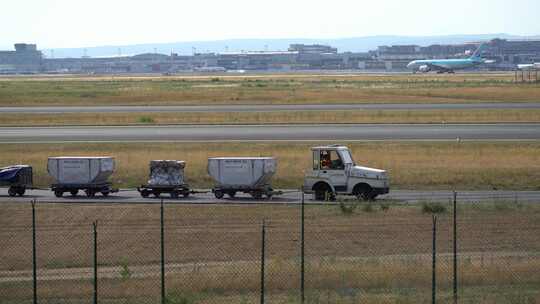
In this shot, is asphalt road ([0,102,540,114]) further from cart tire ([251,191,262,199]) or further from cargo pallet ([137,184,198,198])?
cart tire ([251,191,262,199])

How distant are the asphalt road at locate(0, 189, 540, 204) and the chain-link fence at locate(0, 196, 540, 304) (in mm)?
1914

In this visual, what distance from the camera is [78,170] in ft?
137

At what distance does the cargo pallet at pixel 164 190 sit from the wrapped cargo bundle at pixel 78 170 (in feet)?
7.50

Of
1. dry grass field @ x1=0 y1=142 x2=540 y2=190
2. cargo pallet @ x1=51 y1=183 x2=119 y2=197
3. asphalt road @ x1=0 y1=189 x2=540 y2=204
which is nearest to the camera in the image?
asphalt road @ x1=0 y1=189 x2=540 y2=204

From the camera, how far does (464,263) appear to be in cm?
2444

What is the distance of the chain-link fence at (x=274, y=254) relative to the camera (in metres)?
21.5

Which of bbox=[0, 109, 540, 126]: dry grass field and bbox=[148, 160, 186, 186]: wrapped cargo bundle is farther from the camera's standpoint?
bbox=[0, 109, 540, 126]: dry grass field

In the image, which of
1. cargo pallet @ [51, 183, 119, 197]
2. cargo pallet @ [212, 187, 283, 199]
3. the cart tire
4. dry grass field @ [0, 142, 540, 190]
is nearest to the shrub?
cargo pallet @ [212, 187, 283, 199]

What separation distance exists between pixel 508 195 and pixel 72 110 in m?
62.3

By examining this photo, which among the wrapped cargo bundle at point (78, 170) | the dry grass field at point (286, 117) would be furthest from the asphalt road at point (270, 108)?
the wrapped cargo bundle at point (78, 170)

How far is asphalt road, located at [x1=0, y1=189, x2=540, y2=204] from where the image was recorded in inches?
1522

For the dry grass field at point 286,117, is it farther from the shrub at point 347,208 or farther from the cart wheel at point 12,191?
the shrub at point 347,208

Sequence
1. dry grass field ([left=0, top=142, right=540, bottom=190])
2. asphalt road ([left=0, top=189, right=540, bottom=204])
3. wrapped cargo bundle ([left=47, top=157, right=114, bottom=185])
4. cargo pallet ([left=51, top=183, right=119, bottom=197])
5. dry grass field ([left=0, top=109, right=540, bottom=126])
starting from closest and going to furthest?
asphalt road ([left=0, top=189, right=540, bottom=204]), cargo pallet ([left=51, top=183, right=119, bottom=197]), wrapped cargo bundle ([left=47, top=157, right=114, bottom=185]), dry grass field ([left=0, top=142, right=540, bottom=190]), dry grass field ([left=0, top=109, right=540, bottom=126])

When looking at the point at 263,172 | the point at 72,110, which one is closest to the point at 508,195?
the point at 263,172
